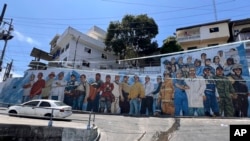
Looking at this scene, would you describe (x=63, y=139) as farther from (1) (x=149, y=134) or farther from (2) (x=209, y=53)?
(2) (x=209, y=53)

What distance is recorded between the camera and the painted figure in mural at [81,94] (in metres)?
20.4

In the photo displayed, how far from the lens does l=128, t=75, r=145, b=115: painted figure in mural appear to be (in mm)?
19266

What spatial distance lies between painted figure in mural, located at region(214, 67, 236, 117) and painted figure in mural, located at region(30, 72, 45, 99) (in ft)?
59.4

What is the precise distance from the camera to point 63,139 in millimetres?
8352

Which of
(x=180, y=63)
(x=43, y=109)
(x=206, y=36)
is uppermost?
(x=206, y=36)

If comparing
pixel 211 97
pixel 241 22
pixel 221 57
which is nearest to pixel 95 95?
pixel 211 97

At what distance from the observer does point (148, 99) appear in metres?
19.5

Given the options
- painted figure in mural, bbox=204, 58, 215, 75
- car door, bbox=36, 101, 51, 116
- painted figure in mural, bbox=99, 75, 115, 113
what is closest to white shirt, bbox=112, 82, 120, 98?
painted figure in mural, bbox=99, 75, 115, 113

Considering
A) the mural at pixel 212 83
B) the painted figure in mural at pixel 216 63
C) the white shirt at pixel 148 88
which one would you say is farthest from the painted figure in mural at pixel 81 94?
the painted figure in mural at pixel 216 63

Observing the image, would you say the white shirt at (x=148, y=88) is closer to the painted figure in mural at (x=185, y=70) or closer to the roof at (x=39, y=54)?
the painted figure in mural at (x=185, y=70)

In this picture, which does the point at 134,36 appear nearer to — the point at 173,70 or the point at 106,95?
the point at 173,70

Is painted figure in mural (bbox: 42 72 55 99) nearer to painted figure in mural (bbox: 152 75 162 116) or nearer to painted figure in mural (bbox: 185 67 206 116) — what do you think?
painted figure in mural (bbox: 152 75 162 116)

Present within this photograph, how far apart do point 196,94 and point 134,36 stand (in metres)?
15.8

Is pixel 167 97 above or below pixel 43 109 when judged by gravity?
above
